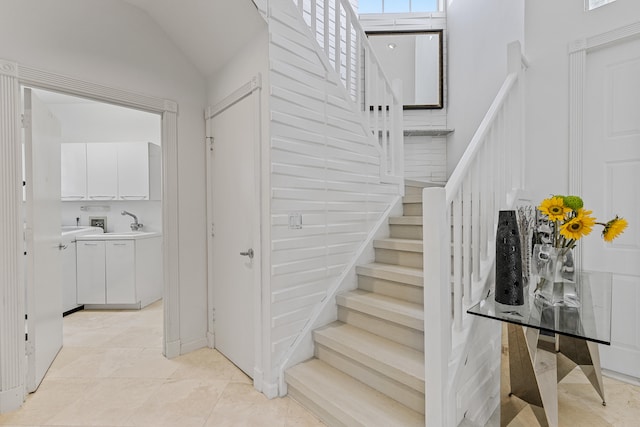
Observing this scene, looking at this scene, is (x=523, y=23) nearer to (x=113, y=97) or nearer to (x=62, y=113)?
(x=113, y=97)

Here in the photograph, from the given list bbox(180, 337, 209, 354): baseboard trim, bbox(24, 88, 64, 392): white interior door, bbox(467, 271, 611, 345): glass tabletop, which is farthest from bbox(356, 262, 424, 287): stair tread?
bbox(24, 88, 64, 392): white interior door

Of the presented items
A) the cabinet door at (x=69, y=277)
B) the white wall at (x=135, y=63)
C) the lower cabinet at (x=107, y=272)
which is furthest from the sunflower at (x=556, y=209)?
the cabinet door at (x=69, y=277)

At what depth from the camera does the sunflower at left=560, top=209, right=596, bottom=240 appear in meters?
1.39

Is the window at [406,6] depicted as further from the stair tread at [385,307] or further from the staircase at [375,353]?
the stair tread at [385,307]

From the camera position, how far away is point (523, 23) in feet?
8.98

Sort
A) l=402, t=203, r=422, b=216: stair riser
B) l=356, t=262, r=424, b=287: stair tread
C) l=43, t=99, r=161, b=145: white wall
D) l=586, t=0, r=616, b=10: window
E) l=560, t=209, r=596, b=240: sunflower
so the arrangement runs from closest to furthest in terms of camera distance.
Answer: l=560, t=209, r=596, b=240: sunflower, l=356, t=262, r=424, b=287: stair tread, l=586, t=0, r=616, b=10: window, l=402, t=203, r=422, b=216: stair riser, l=43, t=99, r=161, b=145: white wall

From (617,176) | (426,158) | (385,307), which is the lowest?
(385,307)

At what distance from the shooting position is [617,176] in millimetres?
2295

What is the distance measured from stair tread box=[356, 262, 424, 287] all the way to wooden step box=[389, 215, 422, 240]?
0.33m

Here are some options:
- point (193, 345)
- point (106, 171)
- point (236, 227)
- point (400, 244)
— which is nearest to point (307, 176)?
point (236, 227)

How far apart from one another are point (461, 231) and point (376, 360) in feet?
2.94

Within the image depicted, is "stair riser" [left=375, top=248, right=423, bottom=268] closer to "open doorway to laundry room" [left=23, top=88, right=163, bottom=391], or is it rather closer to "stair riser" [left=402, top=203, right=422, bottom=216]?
"stair riser" [left=402, top=203, right=422, bottom=216]

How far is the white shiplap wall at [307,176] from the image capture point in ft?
7.02

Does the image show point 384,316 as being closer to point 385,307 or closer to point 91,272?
point 385,307
